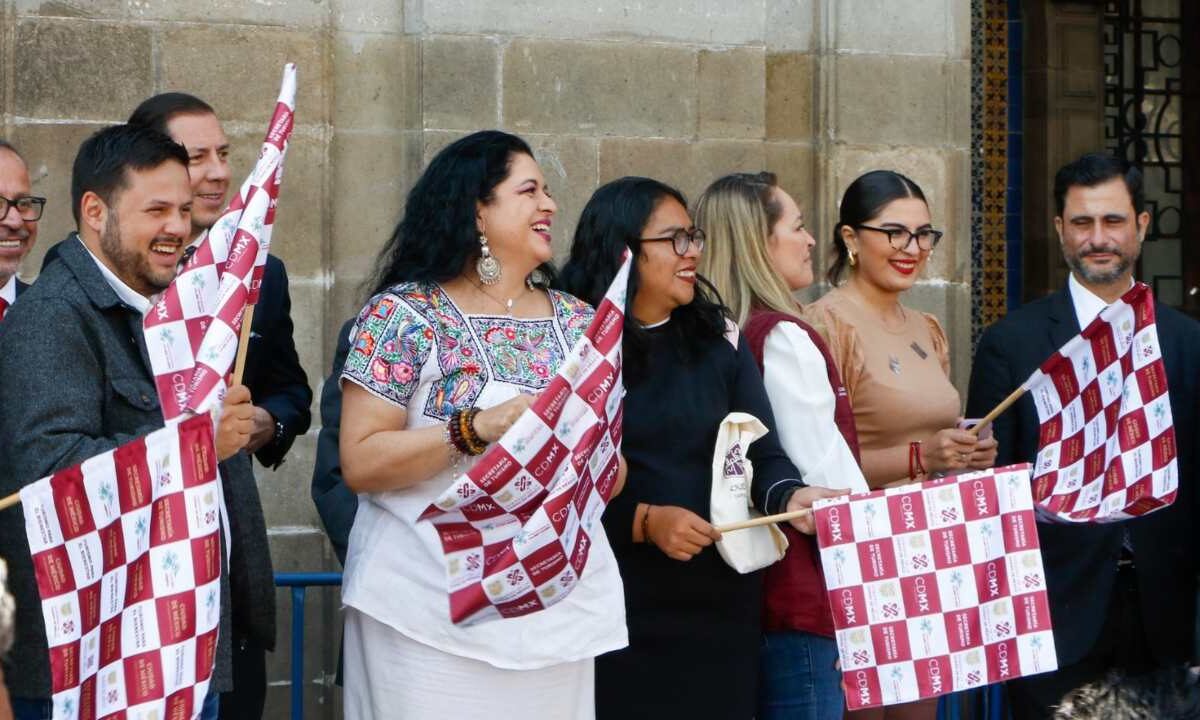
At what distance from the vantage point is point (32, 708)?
12.8 feet

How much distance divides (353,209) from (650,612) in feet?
8.60

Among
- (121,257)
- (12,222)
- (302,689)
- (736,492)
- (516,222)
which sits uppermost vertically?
(12,222)

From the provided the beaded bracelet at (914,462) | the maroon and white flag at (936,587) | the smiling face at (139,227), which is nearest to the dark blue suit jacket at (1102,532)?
the beaded bracelet at (914,462)

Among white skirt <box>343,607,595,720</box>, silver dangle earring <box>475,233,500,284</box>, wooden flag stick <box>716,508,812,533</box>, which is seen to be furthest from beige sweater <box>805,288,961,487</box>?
white skirt <box>343,607,595,720</box>

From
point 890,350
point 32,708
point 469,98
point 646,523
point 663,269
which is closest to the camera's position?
point 32,708

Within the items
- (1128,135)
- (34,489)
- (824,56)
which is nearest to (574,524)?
(34,489)

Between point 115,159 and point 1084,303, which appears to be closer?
point 115,159

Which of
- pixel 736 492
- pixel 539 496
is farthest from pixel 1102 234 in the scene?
pixel 539 496

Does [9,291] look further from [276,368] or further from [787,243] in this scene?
[787,243]

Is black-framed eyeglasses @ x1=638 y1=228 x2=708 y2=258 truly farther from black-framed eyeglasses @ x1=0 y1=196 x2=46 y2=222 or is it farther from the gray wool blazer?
black-framed eyeglasses @ x1=0 y1=196 x2=46 y2=222

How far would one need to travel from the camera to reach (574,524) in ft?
13.3

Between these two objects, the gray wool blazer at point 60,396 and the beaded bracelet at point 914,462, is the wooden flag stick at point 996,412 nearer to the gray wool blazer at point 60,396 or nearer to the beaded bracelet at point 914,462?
the beaded bracelet at point 914,462

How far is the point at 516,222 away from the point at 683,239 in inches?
20.8

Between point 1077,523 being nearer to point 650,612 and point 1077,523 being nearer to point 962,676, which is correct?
point 962,676
